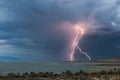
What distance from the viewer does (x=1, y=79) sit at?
4675 centimetres

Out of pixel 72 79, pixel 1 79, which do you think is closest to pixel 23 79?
pixel 1 79

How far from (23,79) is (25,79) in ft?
1.39

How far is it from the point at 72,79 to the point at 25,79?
28.8 feet

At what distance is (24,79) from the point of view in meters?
48.1

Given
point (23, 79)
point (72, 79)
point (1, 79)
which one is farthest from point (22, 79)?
point (72, 79)

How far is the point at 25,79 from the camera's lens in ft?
158

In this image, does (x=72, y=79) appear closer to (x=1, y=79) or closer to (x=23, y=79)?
(x=23, y=79)

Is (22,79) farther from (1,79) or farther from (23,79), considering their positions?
(1,79)

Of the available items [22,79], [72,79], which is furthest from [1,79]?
[72,79]

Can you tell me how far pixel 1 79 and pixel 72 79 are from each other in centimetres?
1281

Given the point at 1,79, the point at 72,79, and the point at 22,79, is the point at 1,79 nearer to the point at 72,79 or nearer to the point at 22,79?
the point at 22,79

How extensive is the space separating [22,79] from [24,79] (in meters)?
0.42

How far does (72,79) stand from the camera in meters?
46.5

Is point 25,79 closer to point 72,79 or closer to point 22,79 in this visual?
point 22,79
